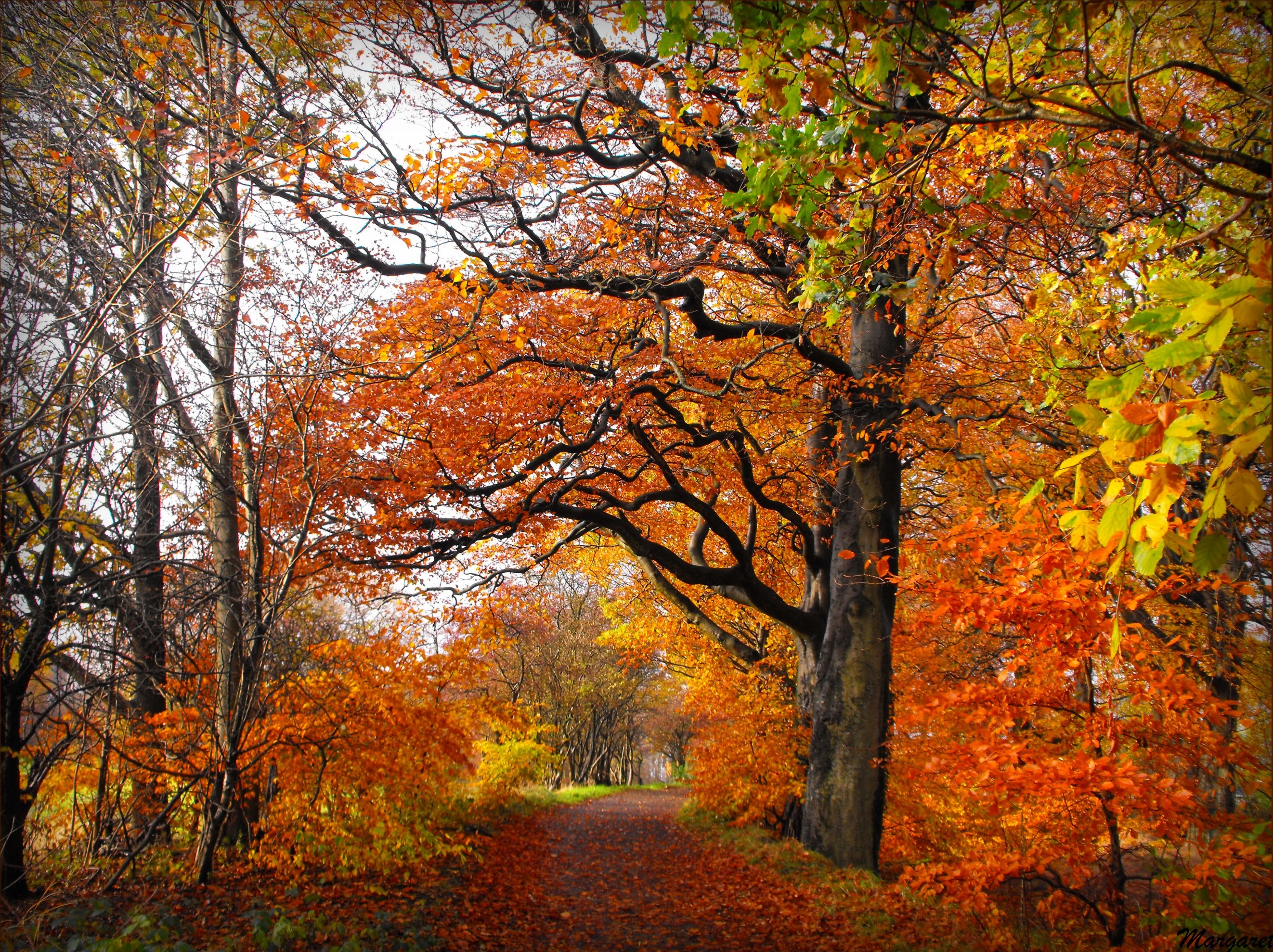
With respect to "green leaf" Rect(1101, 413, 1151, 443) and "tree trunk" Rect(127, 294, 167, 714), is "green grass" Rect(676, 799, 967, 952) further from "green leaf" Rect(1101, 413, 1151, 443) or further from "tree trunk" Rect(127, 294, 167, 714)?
"tree trunk" Rect(127, 294, 167, 714)

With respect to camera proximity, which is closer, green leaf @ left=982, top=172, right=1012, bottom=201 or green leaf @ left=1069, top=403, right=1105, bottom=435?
green leaf @ left=1069, top=403, right=1105, bottom=435

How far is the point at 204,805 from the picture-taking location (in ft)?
18.7

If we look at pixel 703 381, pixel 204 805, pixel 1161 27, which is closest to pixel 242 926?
pixel 204 805

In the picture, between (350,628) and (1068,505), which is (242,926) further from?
(1068,505)

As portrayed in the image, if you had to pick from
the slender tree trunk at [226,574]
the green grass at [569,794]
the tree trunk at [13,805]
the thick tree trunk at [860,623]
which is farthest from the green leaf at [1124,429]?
the green grass at [569,794]

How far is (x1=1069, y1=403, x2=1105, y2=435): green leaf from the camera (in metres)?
1.77

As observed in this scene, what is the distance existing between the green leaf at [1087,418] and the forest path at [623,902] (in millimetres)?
5338

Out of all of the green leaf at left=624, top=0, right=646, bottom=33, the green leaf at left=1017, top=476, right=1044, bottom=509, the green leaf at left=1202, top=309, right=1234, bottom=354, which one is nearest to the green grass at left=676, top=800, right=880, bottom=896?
the green leaf at left=1017, top=476, right=1044, bottom=509

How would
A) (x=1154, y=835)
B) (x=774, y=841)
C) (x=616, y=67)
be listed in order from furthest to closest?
(x=774, y=841) < (x=616, y=67) < (x=1154, y=835)

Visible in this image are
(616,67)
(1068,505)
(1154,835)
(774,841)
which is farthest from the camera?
(774,841)

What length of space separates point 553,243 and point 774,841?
906 cm

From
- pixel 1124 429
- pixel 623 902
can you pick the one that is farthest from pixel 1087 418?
pixel 623 902

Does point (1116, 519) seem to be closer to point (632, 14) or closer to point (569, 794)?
point (632, 14)

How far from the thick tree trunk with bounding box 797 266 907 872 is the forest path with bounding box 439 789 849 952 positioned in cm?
94
